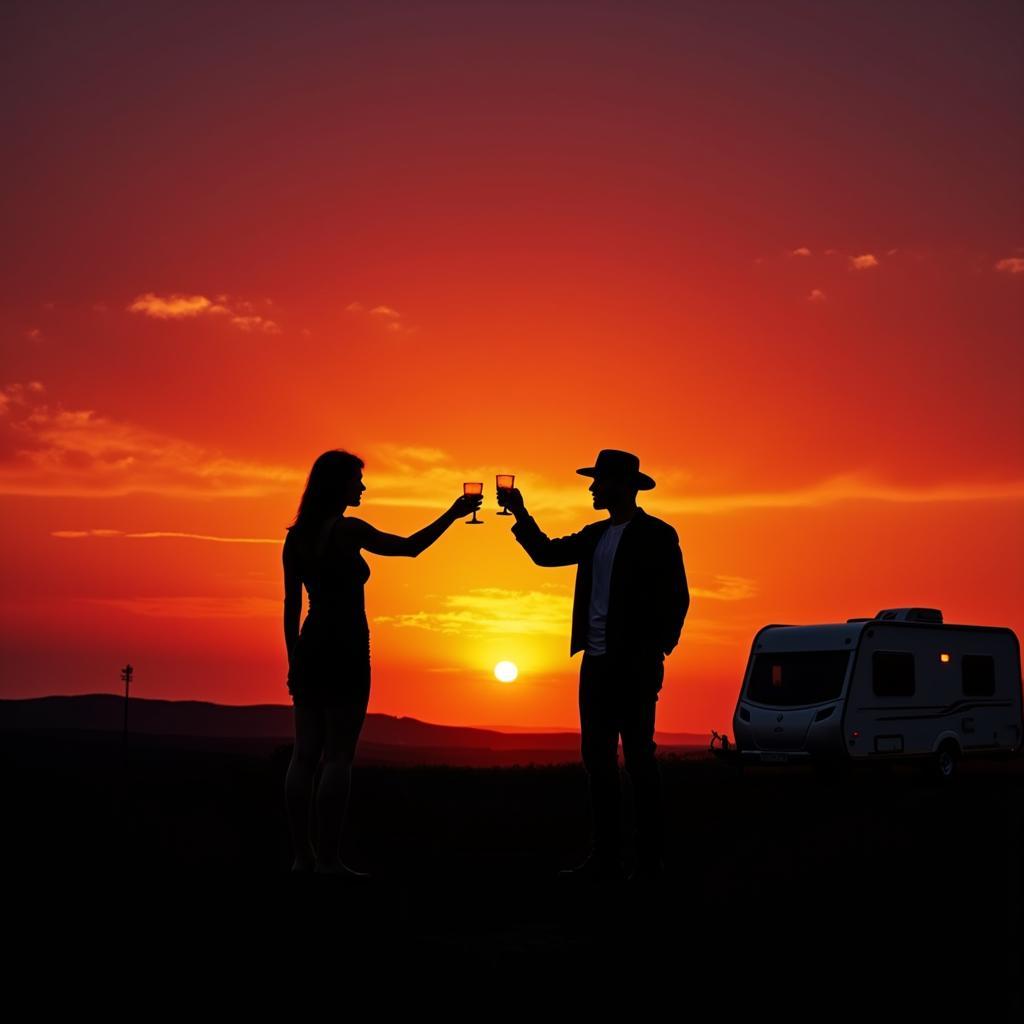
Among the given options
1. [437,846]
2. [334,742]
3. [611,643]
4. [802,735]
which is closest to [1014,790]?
[802,735]

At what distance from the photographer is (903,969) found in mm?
5500

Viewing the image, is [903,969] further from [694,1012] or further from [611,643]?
[611,643]

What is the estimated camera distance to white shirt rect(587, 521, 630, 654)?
27.3 ft

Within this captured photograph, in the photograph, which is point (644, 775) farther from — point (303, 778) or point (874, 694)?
point (874, 694)

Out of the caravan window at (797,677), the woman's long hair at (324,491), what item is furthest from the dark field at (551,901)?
the caravan window at (797,677)

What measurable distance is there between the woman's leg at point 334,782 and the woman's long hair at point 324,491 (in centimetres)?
106

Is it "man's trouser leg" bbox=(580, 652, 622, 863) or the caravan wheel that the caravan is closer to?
the caravan wheel

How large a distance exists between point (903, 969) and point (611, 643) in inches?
122

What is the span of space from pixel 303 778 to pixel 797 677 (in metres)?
14.9

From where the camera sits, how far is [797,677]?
21531 mm

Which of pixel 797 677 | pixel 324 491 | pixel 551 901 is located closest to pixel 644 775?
pixel 551 901

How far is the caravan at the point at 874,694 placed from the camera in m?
20.7

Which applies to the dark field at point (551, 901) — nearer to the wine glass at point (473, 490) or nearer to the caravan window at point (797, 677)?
the wine glass at point (473, 490)

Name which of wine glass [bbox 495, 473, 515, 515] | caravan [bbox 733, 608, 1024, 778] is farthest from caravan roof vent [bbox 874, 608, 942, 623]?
wine glass [bbox 495, 473, 515, 515]
